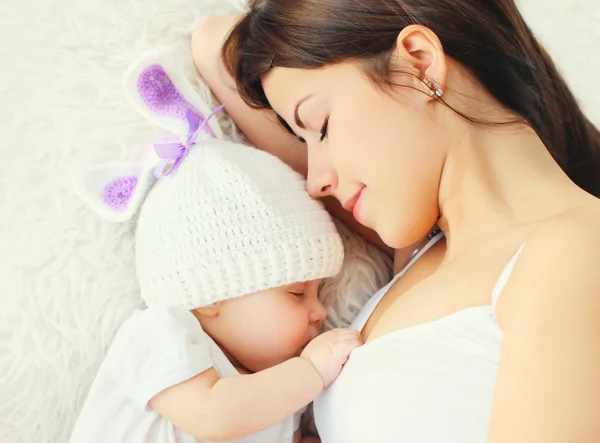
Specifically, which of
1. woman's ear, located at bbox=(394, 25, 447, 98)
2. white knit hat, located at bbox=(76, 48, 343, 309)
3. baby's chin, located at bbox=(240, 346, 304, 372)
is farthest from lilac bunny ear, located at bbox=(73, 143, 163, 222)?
woman's ear, located at bbox=(394, 25, 447, 98)

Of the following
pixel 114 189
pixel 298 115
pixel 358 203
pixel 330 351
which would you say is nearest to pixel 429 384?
pixel 330 351

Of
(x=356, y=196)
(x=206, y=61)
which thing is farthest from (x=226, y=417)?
(x=206, y=61)

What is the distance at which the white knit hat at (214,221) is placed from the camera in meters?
1.03

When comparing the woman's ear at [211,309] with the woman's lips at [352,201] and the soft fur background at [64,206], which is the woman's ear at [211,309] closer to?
the soft fur background at [64,206]

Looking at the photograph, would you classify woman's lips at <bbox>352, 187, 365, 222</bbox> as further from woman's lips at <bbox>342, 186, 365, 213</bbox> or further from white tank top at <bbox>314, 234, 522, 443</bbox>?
white tank top at <bbox>314, 234, 522, 443</bbox>

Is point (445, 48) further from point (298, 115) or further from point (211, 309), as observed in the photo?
point (211, 309)

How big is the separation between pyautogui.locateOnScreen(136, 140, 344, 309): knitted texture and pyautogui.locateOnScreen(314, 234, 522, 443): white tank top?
202 millimetres

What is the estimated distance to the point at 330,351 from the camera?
1.04 metres

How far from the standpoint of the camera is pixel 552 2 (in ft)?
4.96

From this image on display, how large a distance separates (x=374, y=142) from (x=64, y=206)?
Answer: 1.84ft

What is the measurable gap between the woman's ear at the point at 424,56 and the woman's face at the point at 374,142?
0.01 m

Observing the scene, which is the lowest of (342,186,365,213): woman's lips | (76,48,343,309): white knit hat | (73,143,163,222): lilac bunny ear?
(73,143,163,222): lilac bunny ear

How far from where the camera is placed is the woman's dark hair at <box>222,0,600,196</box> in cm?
101

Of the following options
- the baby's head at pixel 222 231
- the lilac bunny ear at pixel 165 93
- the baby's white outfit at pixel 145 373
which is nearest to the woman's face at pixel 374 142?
the baby's head at pixel 222 231
